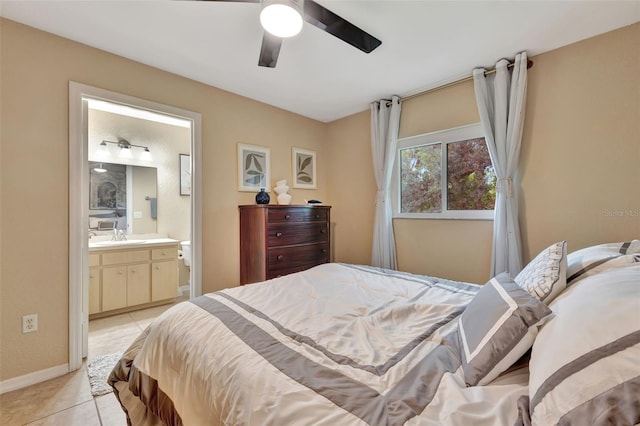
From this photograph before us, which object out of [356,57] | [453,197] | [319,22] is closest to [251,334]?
[319,22]

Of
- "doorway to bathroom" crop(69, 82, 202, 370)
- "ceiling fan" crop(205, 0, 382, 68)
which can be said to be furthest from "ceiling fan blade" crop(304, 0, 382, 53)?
"doorway to bathroom" crop(69, 82, 202, 370)

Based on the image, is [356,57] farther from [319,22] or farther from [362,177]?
[362,177]

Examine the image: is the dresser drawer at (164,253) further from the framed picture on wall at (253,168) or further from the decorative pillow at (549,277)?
the decorative pillow at (549,277)

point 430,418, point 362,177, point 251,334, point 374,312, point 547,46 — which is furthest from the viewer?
point 362,177

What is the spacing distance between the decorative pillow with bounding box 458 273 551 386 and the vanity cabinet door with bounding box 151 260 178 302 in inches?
140

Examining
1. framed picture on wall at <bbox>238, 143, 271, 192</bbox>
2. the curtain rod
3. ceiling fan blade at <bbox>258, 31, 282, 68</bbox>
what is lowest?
framed picture on wall at <bbox>238, 143, 271, 192</bbox>

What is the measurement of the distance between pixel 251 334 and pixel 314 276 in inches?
34.9

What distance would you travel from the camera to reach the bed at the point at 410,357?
24.2 inches

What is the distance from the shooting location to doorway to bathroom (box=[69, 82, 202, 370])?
6.90 ft

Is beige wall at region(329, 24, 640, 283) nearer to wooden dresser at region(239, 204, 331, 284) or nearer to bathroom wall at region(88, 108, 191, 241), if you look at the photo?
wooden dresser at region(239, 204, 331, 284)

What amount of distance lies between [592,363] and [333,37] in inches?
89.1

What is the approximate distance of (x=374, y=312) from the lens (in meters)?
1.30

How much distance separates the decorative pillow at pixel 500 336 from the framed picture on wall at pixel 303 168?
2942mm

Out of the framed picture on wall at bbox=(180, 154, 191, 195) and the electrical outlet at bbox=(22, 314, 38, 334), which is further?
the framed picture on wall at bbox=(180, 154, 191, 195)
